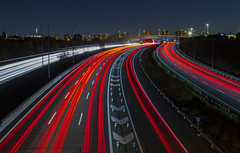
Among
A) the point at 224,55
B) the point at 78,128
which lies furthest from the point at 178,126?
the point at 224,55

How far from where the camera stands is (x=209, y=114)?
88.0 ft

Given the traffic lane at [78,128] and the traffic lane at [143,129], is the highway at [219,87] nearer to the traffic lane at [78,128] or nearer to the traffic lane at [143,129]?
the traffic lane at [143,129]

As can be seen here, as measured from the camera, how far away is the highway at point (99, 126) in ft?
52.6

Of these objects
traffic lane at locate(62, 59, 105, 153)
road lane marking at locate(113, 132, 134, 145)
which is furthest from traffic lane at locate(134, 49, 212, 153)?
traffic lane at locate(62, 59, 105, 153)

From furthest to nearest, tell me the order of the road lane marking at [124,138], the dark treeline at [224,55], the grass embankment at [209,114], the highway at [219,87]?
the dark treeline at [224,55] < the highway at [219,87] < the grass embankment at [209,114] < the road lane marking at [124,138]

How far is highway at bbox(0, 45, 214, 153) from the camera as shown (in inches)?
631

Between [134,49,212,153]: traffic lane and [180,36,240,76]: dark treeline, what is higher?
[180,36,240,76]: dark treeline

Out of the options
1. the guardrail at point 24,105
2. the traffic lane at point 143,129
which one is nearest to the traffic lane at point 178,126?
the traffic lane at point 143,129

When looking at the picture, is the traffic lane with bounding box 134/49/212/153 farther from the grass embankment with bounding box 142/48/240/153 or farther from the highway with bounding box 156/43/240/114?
the highway with bounding box 156/43/240/114

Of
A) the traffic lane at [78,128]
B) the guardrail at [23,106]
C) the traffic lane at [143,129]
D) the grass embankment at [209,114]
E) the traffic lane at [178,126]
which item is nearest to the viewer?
the traffic lane at [78,128]

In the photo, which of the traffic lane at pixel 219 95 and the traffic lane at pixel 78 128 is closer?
the traffic lane at pixel 78 128

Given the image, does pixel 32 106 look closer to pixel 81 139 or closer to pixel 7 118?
pixel 7 118

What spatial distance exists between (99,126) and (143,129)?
3862 mm

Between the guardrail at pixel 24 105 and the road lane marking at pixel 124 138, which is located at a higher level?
the guardrail at pixel 24 105
